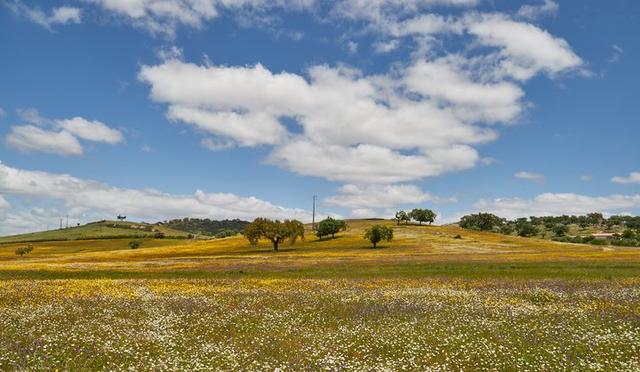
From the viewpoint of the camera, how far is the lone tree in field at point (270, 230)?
9881cm

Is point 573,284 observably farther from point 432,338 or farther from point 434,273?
point 432,338

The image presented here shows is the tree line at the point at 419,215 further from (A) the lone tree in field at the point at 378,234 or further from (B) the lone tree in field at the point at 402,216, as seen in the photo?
(A) the lone tree in field at the point at 378,234

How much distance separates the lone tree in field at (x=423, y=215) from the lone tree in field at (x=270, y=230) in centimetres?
7180

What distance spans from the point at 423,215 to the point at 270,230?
78186 millimetres

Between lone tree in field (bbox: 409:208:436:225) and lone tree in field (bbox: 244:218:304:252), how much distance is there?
71801 millimetres

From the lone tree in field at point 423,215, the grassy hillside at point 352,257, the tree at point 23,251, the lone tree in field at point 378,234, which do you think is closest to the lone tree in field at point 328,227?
the grassy hillside at point 352,257

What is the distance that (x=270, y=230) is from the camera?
99688 millimetres

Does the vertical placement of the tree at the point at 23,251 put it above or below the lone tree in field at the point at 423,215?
A: below

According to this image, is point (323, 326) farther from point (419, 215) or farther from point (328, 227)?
point (419, 215)

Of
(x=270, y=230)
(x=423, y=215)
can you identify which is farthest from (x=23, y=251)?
(x=423, y=215)

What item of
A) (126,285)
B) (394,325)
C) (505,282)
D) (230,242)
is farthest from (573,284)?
(230,242)

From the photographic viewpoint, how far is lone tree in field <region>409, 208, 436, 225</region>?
16212cm

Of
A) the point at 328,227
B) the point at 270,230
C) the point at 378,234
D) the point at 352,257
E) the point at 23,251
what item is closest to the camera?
the point at 352,257

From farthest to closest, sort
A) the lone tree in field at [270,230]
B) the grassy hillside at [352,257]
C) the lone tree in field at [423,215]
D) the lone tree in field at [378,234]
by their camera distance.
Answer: the lone tree in field at [423,215]
the lone tree in field at [378,234]
the lone tree in field at [270,230]
the grassy hillside at [352,257]
